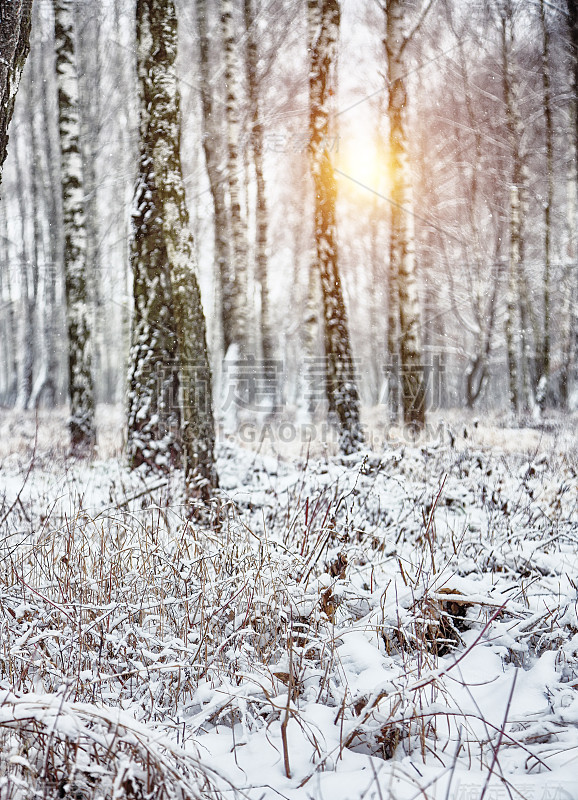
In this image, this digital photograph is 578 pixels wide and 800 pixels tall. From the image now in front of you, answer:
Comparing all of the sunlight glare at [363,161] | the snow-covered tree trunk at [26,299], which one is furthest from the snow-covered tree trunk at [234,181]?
the snow-covered tree trunk at [26,299]

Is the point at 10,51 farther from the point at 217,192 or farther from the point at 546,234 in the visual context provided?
the point at 546,234

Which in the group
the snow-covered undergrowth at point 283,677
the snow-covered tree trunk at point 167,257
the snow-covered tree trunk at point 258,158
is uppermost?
the snow-covered tree trunk at point 258,158

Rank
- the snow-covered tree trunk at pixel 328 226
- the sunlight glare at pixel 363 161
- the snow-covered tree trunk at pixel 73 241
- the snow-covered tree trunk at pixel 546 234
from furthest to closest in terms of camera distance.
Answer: the sunlight glare at pixel 363 161 → the snow-covered tree trunk at pixel 546 234 → the snow-covered tree trunk at pixel 73 241 → the snow-covered tree trunk at pixel 328 226

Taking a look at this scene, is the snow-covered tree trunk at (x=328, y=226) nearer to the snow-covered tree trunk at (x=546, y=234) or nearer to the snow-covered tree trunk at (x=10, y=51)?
the snow-covered tree trunk at (x=10, y=51)

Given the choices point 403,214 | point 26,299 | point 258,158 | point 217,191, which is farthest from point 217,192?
point 26,299

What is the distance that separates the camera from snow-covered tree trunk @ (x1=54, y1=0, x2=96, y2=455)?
25.5 feet

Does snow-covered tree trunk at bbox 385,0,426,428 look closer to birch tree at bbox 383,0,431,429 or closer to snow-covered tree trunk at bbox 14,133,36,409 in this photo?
birch tree at bbox 383,0,431,429

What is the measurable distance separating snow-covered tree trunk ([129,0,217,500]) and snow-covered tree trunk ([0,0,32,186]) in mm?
2010

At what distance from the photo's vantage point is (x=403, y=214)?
873cm

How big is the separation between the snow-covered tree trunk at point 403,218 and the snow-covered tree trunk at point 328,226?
2.14m

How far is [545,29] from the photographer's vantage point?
12562mm

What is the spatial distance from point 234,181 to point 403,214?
12.2 ft

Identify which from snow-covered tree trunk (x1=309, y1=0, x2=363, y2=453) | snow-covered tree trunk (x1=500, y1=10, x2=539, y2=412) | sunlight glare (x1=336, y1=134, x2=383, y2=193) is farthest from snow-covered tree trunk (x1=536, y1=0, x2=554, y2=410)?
snow-covered tree trunk (x1=309, y1=0, x2=363, y2=453)

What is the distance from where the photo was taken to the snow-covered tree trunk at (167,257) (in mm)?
4492
